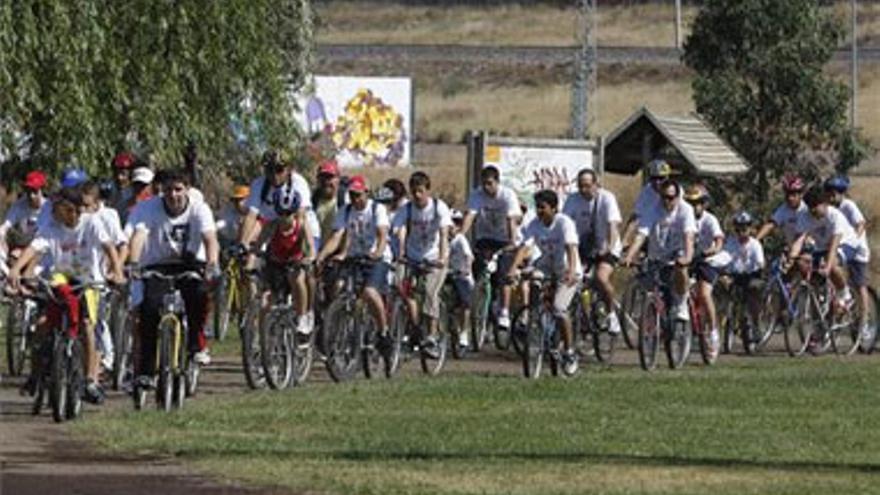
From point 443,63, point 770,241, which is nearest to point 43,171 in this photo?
point 770,241

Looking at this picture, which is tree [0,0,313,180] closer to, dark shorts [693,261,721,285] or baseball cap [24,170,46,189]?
baseball cap [24,170,46,189]

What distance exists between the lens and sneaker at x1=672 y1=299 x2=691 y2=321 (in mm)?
28969

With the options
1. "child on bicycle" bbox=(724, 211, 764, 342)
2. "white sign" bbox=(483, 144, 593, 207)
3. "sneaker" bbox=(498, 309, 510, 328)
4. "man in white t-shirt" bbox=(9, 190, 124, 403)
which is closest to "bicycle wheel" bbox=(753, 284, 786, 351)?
"child on bicycle" bbox=(724, 211, 764, 342)

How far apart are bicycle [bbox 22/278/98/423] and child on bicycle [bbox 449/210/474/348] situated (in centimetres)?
837

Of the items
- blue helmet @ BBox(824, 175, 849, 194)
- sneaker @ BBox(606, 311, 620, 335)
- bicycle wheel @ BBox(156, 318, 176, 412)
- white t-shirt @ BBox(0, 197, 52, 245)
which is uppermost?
blue helmet @ BBox(824, 175, 849, 194)

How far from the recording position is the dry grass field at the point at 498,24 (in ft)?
353

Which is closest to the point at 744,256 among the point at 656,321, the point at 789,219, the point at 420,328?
the point at 789,219

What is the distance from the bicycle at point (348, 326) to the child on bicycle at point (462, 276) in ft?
9.68

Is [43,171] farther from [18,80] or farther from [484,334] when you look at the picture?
[484,334]

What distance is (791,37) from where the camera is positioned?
152ft

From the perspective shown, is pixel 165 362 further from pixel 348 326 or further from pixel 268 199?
pixel 348 326

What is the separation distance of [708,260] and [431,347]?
3.46m

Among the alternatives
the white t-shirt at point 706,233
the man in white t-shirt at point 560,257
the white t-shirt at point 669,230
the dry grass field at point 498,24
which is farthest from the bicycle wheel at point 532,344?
the dry grass field at point 498,24

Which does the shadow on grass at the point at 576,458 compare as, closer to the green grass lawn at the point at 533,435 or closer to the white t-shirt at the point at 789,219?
the green grass lawn at the point at 533,435
